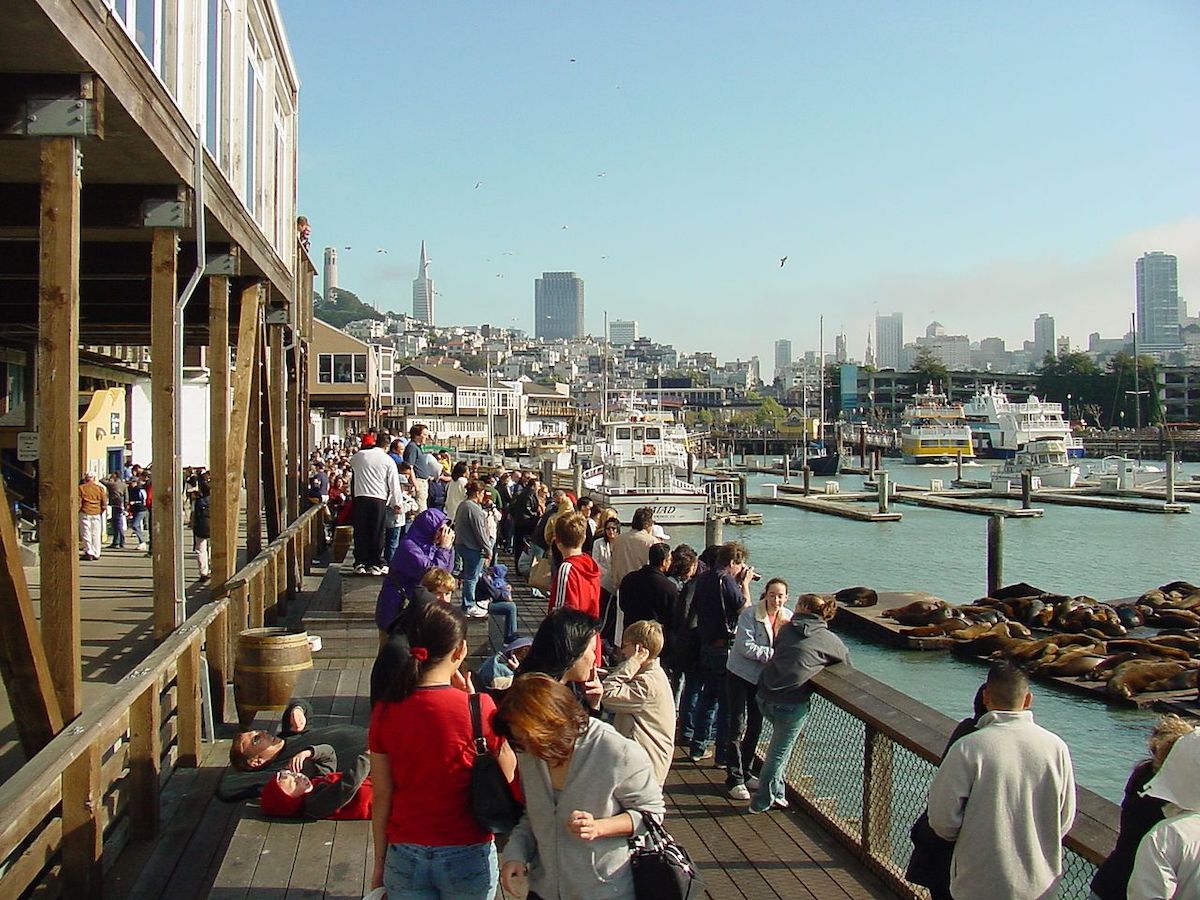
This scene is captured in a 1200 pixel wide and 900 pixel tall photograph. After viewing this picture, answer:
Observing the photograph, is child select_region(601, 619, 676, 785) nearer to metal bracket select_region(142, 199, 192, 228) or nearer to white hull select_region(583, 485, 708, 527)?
metal bracket select_region(142, 199, 192, 228)

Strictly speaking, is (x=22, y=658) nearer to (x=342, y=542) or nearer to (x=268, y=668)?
(x=268, y=668)

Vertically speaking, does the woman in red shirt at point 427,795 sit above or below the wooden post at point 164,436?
below

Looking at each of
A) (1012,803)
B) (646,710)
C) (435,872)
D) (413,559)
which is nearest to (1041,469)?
(413,559)

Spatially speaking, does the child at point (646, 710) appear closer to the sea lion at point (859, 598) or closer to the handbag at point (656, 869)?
the handbag at point (656, 869)

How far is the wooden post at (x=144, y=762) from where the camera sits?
6719 mm

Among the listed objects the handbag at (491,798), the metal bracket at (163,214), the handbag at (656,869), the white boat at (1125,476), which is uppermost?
the metal bracket at (163,214)

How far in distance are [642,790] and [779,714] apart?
322 centimetres

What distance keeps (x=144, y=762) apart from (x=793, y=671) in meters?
3.70

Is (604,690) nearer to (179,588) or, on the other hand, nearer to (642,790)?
(642,790)

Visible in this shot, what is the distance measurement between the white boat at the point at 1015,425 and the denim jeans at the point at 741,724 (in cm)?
9643

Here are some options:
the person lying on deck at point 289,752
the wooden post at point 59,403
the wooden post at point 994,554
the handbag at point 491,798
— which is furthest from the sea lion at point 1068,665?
the handbag at point 491,798

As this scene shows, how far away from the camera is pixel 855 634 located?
2308 cm

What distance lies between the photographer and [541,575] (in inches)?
481

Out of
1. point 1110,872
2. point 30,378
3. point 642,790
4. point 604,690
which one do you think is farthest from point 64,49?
point 30,378
